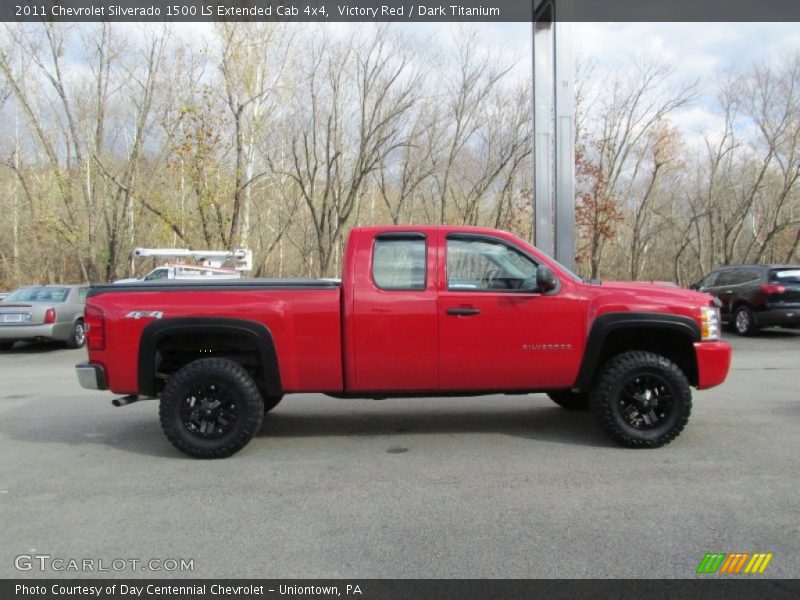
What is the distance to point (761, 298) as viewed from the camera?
1412 cm

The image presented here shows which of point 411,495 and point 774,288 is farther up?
point 774,288

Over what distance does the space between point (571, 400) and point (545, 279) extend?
2.16m

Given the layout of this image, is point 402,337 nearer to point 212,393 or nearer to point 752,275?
point 212,393

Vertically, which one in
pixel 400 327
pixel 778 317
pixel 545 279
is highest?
pixel 545 279

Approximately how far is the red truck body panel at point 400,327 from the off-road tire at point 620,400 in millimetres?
307

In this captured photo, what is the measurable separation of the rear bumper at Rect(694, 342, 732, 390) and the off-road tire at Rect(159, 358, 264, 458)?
389cm

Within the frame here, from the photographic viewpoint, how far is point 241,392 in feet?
16.5

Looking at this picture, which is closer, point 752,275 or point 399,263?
point 399,263

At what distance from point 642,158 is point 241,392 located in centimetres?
3463
